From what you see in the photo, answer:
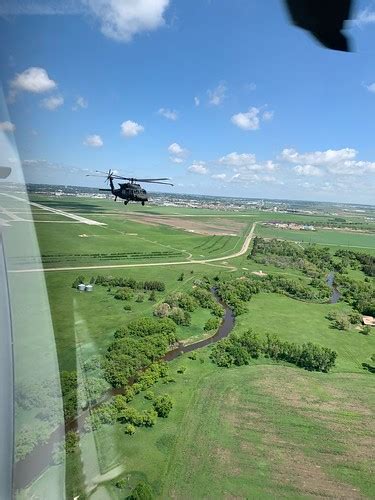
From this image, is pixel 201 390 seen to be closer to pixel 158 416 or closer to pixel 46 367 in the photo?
pixel 158 416

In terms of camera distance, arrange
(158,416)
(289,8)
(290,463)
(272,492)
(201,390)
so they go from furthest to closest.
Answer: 1. (201,390)
2. (158,416)
3. (290,463)
4. (272,492)
5. (289,8)

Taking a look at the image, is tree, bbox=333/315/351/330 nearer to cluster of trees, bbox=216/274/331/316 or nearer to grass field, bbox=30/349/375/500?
cluster of trees, bbox=216/274/331/316

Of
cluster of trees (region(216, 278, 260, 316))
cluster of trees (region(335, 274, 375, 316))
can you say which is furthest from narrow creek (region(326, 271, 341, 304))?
cluster of trees (region(216, 278, 260, 316))

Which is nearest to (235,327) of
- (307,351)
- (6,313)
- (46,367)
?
(307,351)

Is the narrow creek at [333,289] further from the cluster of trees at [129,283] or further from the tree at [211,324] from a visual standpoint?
the cluster of trees at [129,283]

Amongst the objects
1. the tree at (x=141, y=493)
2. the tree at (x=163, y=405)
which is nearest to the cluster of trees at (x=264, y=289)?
the tree at (x=163, y=405)
